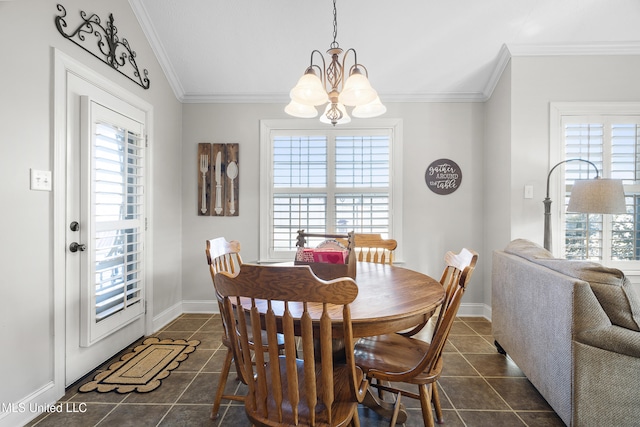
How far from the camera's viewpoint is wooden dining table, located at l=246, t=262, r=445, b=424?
3.69 feet

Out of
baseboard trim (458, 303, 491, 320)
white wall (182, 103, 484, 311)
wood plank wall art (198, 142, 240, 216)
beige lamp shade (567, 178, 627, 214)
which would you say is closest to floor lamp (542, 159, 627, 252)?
beige lamp shade (567, 178, 627, 214)

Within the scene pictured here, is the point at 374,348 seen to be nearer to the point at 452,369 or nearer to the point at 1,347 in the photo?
the point at 452,369

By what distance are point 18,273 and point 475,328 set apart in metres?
3.44

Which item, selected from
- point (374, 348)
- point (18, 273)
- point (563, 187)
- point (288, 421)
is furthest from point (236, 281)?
point (563, 187)

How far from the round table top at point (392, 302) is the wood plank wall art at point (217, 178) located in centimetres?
202

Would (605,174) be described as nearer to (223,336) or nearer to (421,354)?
(421,354)

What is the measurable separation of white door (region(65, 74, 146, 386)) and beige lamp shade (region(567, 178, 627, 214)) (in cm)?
343

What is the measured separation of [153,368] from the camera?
2191 millimetres

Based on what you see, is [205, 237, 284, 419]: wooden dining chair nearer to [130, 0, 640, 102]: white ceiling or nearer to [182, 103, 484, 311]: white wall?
[182, 103, 484, 311]: white wall

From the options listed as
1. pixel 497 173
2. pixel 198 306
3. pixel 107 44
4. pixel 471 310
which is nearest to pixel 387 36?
pixel 497 173

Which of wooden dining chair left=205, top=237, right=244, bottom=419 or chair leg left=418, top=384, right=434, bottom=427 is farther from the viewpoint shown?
wooden dining chair left=205, top=237, right=244, bottom=419

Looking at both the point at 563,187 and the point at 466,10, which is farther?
the point at 563,187

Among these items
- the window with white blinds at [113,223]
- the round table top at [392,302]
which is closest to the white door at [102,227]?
the window with white blinds at [113,223]

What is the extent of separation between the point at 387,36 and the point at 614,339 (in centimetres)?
264
